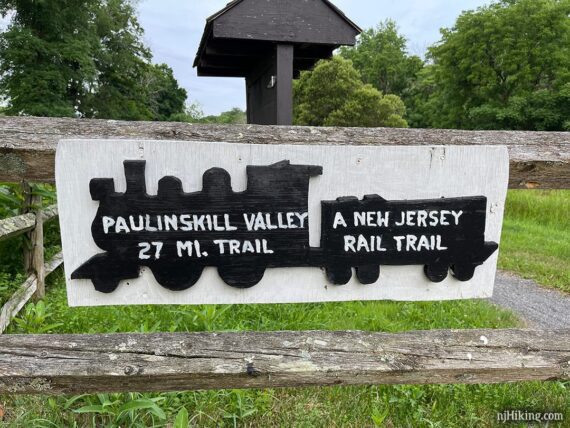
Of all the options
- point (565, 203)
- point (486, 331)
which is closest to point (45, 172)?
point (486, 331)

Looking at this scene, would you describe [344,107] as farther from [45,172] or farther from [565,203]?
[45,172]

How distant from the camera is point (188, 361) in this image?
1255mm

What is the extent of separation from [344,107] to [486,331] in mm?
20253

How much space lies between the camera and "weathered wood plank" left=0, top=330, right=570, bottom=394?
1.22 meters

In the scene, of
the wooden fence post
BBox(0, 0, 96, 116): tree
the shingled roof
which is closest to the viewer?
the wooden fence post

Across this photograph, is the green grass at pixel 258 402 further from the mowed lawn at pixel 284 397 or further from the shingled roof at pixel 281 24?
the shingled roof at pixel 281 24

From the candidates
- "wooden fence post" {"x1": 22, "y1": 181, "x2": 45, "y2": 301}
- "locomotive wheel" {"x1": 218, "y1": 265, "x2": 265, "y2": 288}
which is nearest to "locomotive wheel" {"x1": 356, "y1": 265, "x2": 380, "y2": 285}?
"locomotive wheel" {"x1": 218, "y1": 265, "x2": 265, "y2": 288}

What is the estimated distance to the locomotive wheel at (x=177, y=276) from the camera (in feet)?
4.16

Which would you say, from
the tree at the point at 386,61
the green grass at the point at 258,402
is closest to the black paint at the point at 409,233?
the green grass at the point at 258,402

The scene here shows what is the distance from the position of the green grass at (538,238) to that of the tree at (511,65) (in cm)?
1479

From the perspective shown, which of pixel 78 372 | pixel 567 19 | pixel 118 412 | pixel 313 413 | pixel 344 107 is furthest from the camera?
pixel 567 19

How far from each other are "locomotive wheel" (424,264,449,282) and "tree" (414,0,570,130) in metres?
23.5

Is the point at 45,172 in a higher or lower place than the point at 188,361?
higher

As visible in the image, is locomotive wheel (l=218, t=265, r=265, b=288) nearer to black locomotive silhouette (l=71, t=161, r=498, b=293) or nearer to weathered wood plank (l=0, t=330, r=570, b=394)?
black locomotive silhouette (l=71, t=161, r=498, b=293)
